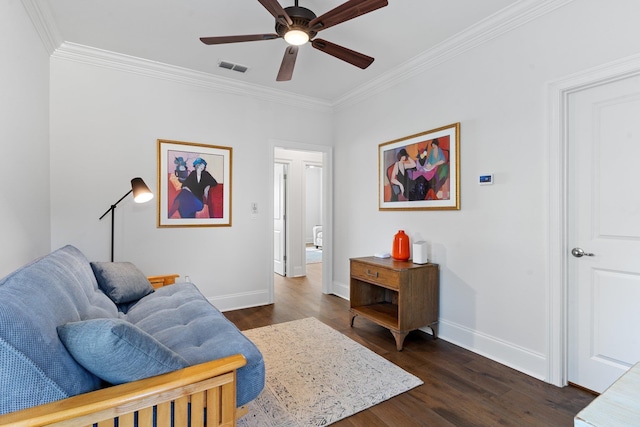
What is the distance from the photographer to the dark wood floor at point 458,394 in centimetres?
176

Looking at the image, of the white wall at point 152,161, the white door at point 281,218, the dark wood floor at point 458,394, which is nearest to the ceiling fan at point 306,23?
the white wall at point 152,161

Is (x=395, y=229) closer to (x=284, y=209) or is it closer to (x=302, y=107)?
(x=302, y=107)

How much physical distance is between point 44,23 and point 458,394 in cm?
399

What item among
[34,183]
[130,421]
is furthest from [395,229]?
[34,183]

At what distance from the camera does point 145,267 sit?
3.22 metres

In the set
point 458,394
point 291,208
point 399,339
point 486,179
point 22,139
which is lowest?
point 458,394

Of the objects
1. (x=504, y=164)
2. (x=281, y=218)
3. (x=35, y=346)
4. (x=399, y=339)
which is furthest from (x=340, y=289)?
(x=35, y=346)

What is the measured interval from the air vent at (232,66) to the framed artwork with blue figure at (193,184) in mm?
848

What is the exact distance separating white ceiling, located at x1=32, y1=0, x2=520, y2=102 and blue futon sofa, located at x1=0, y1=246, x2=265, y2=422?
188cm

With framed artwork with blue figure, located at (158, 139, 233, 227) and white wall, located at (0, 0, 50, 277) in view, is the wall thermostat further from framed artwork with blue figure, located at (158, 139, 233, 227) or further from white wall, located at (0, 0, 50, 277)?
white wall, located at (0, 0, 50, 277)

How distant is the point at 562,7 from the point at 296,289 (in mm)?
4086

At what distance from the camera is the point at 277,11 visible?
1.84 m

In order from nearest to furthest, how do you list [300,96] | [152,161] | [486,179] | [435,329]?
[486,179] → [435,329] → [152,161] → [300,96]

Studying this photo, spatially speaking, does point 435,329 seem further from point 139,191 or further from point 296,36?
point 139,191
